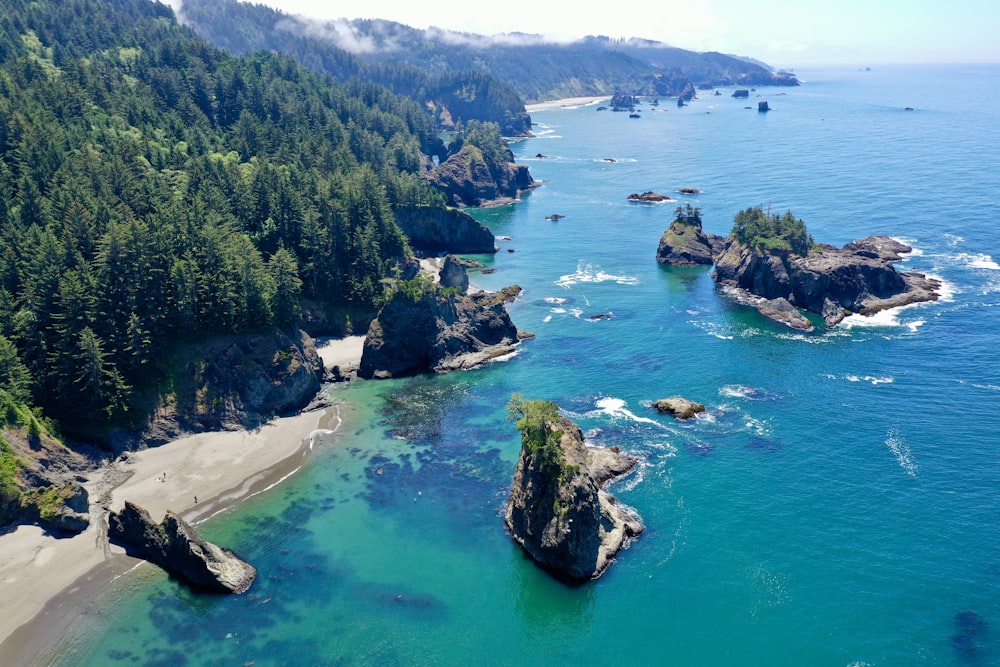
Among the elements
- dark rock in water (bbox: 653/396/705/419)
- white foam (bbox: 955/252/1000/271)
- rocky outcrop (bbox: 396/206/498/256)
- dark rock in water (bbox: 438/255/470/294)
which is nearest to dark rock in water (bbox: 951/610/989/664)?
dark rock in water (bbox: 653/396/705/419)

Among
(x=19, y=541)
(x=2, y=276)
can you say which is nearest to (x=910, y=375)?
(x=19, y=541)

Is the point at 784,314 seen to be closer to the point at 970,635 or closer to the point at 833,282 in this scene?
the point at 833,282

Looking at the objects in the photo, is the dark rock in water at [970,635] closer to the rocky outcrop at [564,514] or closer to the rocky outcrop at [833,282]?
the rocky outcrop at [564,514]

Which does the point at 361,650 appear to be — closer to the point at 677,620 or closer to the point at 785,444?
the point at 677,620

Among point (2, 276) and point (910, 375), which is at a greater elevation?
point (2, 276)

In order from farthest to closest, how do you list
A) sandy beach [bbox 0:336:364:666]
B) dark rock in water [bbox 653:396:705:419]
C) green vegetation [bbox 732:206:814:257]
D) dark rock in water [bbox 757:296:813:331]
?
1. green vegetation [bbox 732:206:814:257]
2. dark rock in water [bbox 757:296:813:331]
3. dark rock in water [bbox 653:396:705:419]
4. sandy beach [bbox 0:336:364:666]

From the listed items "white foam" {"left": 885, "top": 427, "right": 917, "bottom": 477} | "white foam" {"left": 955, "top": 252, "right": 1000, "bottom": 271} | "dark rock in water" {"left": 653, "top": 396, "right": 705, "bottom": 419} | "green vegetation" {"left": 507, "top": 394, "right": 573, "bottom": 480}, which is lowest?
"white foam" {"left": 885, "top": 427, "right": 917, "bottom": 477}

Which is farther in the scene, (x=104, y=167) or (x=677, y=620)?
(x=104, y=167)

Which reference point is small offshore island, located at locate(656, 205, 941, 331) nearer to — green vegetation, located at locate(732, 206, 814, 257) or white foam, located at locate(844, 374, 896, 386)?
green vegetation, located at locate(732, 206, 814, 257)
